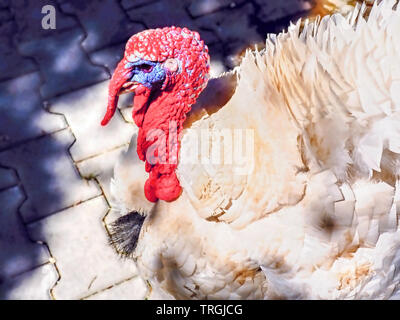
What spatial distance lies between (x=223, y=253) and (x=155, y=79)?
0.97m

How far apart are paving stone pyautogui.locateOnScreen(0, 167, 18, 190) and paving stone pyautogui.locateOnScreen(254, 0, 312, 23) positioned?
8.90 ft

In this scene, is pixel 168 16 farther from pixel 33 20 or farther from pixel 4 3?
pixel 4 3

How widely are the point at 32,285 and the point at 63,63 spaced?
6.68 feet

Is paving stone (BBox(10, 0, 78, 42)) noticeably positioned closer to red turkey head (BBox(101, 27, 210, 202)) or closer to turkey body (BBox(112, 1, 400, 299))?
red turkey head (BBox(101, 27, 210, 202))

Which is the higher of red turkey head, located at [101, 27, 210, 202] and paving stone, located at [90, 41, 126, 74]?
red turkey head, located at [101, 27, 210, 202]

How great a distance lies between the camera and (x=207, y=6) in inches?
209

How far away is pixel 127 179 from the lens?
3.45 m

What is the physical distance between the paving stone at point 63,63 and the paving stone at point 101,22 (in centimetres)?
11

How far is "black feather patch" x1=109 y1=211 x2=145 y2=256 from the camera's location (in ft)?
11.9

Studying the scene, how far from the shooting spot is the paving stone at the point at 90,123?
447cm

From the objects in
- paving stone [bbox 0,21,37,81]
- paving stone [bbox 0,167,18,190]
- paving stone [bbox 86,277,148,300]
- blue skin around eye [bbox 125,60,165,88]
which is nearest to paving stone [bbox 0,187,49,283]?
paving stone [bbox 0,167,18,190]

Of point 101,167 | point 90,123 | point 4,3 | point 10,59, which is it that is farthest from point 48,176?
point 4,3

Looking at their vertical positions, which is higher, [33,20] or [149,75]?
[149,75]
